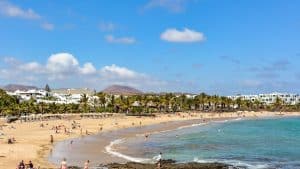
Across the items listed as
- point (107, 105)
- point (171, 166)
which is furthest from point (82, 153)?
point (107, 105)

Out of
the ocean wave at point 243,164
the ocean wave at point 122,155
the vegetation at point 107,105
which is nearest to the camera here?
the ocean wave at point 243,164

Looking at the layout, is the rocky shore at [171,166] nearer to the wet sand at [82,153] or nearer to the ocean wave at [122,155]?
the wet sand at [82,153]

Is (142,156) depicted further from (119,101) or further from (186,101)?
(186,101)

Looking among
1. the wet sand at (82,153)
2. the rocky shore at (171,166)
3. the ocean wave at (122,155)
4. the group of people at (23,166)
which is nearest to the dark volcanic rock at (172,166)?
the rocky shore at (171,166)

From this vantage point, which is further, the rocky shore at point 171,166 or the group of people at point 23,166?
the rocky shore at point 171,166

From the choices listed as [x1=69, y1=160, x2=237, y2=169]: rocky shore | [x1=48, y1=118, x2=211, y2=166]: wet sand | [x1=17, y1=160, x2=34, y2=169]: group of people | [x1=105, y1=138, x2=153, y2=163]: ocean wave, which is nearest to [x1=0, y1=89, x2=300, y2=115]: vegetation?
[x1=48, y1=118, x2=211, y2=166]: wet sand

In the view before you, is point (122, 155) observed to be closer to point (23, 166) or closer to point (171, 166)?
point (171, 166)

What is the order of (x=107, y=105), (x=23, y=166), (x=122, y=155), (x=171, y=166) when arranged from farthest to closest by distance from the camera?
(x=107, y=105) → (x=122, y=155) → (x=171, y=166) → (x=23, y=166)

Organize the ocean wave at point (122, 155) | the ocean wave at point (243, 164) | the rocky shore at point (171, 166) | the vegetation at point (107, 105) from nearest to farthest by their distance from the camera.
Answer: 1. the rocky shore at point (171, 166)
2. the ocean wave at point (243, 164)
3. the ocean wave at point (122, 155)
4. the vegetation at point (107, 105)

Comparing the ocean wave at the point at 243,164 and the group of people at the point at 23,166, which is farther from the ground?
the group of people at the point at 23,166

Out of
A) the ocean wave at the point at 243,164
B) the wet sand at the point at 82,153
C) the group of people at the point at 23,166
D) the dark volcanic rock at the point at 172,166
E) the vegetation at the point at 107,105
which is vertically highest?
the vegetation at the point at 107,105

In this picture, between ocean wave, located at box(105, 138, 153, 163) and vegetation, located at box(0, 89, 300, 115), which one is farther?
vegetation, located at box(0, 89, 300, 115)

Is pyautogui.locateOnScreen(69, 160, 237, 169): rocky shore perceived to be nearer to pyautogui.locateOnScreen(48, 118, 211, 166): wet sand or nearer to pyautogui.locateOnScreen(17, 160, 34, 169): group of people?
pyautogui.locateOnScreen(48, 118, 211, 166): wet sand

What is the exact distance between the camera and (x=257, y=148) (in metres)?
60.8
